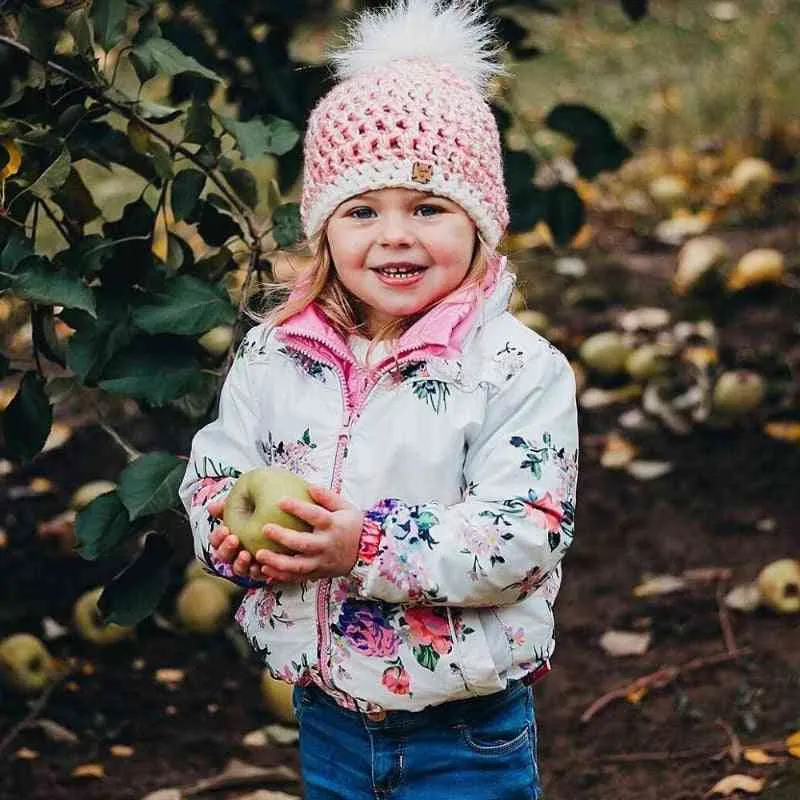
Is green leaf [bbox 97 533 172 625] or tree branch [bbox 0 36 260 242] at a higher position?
tree branch [bbox 0 36 260 242]

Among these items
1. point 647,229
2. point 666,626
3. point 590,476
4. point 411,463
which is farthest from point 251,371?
point 647,229

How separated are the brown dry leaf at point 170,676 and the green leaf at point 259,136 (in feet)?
4.54

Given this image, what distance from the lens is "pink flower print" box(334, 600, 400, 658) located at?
1.86m

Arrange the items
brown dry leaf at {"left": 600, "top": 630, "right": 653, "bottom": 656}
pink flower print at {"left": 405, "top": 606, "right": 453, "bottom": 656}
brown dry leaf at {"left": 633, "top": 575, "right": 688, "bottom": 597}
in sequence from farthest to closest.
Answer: brown dry leaf at {"left": 633, "top": 575, "right": 688, "bottom": 597}, brown dry leaf at {"left": 600, "top": 630, "right": 653, "bottom": 656}, pink flower print at {"left": 405, "top": 606, "right": 453, "bottom": 656}

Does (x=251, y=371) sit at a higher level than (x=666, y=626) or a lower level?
Result: lower

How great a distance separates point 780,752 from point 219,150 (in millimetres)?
1465

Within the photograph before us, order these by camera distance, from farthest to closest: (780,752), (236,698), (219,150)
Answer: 1. (236,698)
2. (780,752)
3. (219,150)

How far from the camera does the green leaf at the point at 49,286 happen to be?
80.7 inches

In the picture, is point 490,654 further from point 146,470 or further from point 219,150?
point 219,150

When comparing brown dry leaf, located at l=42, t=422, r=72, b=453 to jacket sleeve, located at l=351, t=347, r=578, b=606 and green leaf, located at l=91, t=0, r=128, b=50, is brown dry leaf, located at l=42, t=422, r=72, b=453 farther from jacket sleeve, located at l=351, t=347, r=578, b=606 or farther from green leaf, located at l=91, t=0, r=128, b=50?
jacket sleeve, located at l=351, t=347, r=578, b=606

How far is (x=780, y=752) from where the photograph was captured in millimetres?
2805

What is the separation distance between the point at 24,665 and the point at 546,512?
1.67m

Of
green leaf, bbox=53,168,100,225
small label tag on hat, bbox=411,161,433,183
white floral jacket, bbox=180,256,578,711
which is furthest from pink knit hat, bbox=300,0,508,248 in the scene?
green leaf, bbox=53,168,100,225

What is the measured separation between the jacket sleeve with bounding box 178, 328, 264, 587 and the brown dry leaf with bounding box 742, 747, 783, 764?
1232 mm
